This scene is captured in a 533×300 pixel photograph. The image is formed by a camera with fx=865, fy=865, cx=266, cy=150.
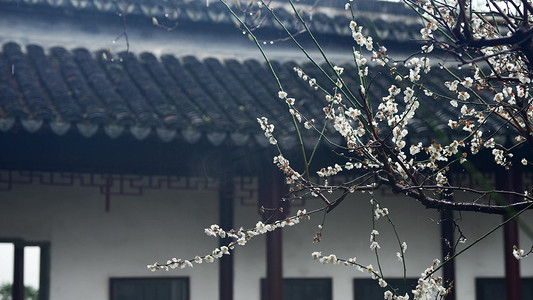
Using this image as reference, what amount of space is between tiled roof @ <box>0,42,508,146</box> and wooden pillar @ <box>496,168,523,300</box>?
2.45ft

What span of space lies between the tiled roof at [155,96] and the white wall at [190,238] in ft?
2.75

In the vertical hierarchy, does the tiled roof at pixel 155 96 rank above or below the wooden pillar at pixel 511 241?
above

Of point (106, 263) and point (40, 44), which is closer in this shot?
point (106, 263)

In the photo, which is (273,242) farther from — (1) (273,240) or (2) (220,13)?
(2) (220,13)

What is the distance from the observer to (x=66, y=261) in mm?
6441

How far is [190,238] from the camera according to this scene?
674 centimetres

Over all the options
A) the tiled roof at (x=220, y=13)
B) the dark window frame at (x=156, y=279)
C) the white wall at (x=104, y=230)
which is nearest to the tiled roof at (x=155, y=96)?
the tiled roof at (x=220, y=13)

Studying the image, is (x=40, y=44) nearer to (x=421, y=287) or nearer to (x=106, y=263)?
(x=106, y=263)

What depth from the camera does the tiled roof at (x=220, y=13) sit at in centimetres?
743

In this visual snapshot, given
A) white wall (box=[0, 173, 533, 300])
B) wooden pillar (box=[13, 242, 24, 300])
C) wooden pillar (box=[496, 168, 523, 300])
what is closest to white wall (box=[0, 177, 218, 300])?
white wall (box=[0, 173, 533, 300])

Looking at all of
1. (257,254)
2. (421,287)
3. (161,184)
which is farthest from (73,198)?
(421,287)

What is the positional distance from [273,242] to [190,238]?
0.79 metres

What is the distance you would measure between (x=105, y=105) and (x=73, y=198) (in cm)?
104

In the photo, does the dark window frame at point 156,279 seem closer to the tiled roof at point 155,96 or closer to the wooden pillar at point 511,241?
the tiled roof at point 155,96
